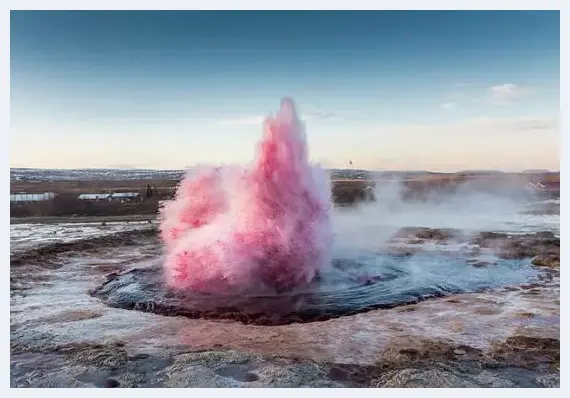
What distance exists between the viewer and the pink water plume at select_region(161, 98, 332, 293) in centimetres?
696

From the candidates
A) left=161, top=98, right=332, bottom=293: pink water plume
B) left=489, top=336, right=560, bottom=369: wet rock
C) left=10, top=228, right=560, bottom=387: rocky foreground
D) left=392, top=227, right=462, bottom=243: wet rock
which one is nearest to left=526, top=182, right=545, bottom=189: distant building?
left=10, top=228, right=560, bottom=387: rocky foreground

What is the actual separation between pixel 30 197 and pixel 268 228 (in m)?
3.65

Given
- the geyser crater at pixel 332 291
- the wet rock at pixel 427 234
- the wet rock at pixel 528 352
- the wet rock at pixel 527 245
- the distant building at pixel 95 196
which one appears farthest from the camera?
the wet rock at pixel 427 234

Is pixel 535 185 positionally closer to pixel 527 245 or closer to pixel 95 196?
pixel 527 245

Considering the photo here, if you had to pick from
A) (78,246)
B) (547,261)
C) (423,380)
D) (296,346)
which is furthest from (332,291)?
(78,246)

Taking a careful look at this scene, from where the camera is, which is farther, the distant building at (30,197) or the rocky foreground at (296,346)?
the distant building at (30,197)

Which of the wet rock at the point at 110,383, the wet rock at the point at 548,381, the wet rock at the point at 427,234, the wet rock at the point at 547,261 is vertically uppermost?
the wet rock at the point at 427,234

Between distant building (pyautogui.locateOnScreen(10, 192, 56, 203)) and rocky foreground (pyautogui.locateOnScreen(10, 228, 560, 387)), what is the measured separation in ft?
4.03

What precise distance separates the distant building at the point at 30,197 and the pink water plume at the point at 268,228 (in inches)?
89.6

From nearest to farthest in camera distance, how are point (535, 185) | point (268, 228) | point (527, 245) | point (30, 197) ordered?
point (268, 228)
point (30, 197)
point (535, 185)
point (527, 245)

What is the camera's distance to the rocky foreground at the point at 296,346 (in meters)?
4.88

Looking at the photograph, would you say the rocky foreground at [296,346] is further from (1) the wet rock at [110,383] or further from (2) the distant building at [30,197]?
(2) the distant building at [30,197]

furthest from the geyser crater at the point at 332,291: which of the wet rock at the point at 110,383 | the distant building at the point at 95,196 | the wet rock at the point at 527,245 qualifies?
the distant building at the point at 95,196

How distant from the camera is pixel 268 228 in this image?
22.9ft
